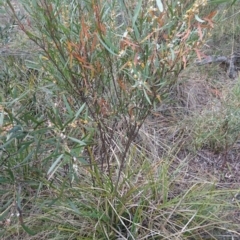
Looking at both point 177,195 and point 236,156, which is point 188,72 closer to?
point 236,156

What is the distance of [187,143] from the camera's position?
2.54 meters

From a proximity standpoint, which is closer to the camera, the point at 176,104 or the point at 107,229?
the point at 107,229

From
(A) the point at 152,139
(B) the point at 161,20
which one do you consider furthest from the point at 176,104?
(B) the point at 161,20

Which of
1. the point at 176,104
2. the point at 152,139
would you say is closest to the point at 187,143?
the point at 152,139

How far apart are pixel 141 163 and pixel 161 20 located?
3.46 feet

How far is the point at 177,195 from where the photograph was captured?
2059 mm

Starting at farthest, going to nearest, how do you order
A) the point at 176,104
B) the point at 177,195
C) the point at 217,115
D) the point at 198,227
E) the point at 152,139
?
the point at 176,104 → the point at 217,115 → the point at 152,139 → the point at 177,195 → the point at 198,227

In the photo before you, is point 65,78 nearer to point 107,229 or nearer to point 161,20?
point 161,20

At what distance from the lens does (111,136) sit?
195 cm

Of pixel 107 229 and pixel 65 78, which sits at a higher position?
pixel 65 78

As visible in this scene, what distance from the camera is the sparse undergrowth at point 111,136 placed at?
4.48 ft

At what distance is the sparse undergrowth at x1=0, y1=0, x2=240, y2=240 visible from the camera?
1.37 metres

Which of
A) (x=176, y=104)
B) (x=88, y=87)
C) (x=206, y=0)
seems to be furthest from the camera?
(x=176, y=104)

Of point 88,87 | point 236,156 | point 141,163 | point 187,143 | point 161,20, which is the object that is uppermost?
point 161,20
